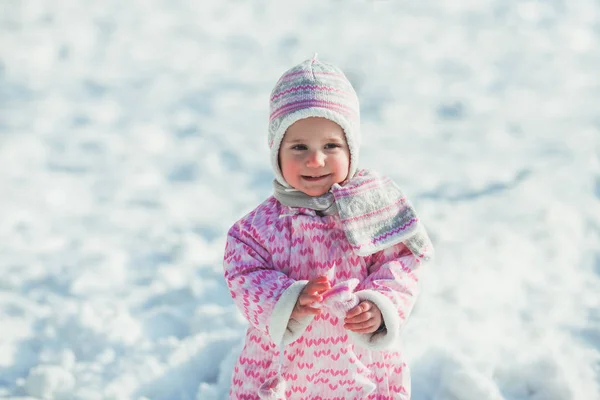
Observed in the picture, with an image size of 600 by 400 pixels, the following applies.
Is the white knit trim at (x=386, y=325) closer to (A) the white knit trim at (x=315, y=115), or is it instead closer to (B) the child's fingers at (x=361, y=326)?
(B) the child's fingers at (x=361, y=326)

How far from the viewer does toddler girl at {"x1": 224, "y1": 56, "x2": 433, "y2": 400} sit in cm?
211

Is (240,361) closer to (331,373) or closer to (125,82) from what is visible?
(331,373)

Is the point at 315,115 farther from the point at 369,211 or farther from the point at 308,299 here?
the point at 308,299

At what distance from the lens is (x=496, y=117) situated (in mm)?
5832

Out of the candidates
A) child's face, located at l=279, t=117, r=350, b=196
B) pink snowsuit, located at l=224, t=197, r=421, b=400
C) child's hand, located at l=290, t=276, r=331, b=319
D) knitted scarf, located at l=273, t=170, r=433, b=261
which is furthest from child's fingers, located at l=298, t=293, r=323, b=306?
child's face, located at l=279, t=117, r=350, b=196

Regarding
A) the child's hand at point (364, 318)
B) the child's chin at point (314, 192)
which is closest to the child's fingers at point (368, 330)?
the child's hand at point (364, 318)

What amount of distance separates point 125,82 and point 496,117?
3.01m

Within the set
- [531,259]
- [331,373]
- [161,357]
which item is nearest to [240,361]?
[331,373]

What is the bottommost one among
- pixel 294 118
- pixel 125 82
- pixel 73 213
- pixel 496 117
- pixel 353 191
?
pixel 353 191

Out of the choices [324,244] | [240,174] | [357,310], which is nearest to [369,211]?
[324,244]

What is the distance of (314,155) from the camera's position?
212cm

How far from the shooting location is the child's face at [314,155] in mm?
2129

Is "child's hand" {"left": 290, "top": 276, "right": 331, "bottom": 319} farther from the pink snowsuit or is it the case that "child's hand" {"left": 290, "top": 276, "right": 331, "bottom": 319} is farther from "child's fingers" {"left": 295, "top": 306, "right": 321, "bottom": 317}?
the pink snowsuit

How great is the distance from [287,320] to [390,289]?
300mm
